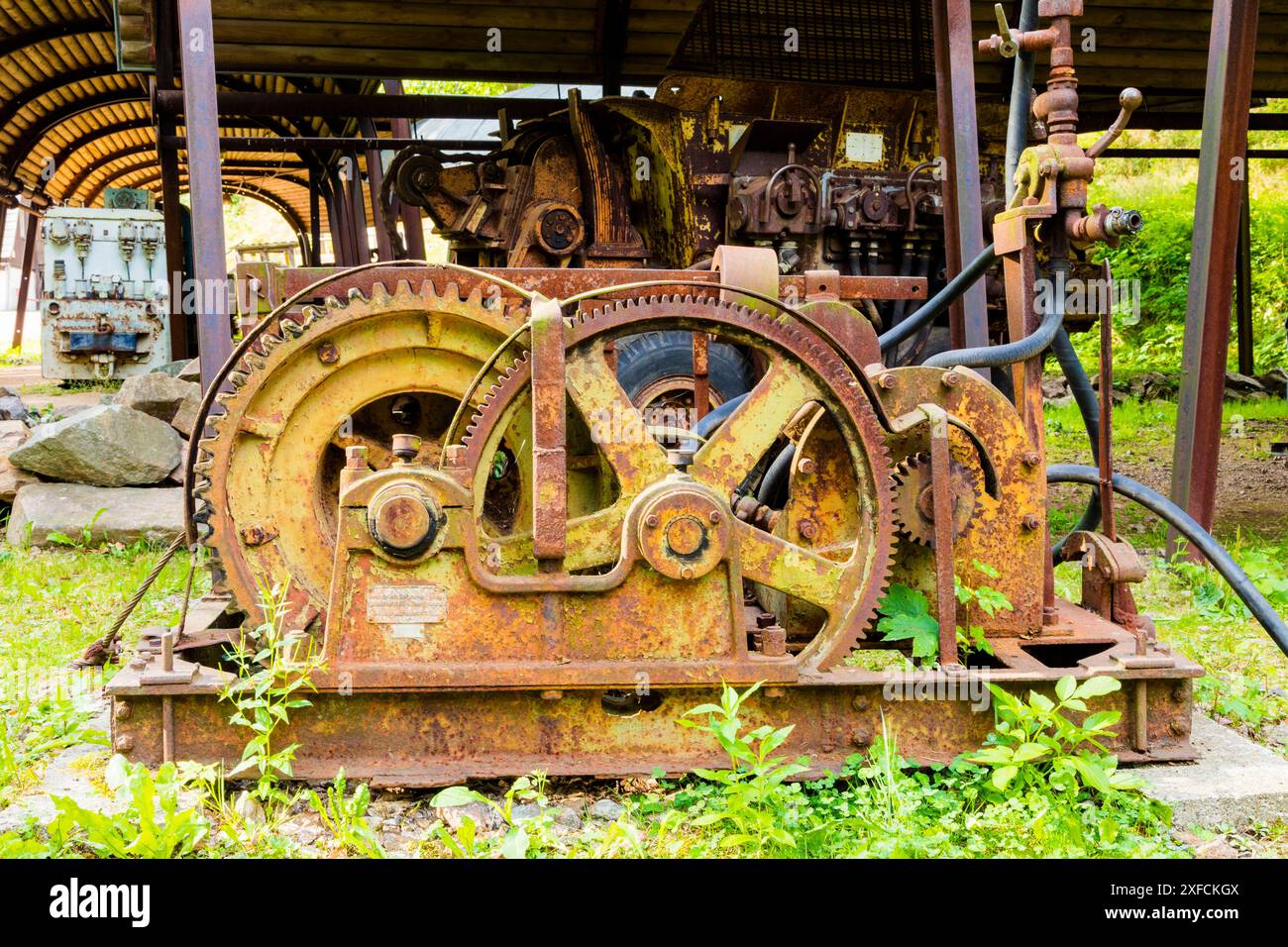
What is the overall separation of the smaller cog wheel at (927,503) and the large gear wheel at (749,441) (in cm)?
22

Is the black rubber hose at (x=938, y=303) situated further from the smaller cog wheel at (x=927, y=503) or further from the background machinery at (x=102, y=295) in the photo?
the background machinery at (x=102, y=295)

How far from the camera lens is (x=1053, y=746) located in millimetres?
3084

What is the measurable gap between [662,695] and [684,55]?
5.91m

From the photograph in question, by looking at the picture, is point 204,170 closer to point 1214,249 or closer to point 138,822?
point 138,822

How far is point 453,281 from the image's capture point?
372 centimetres

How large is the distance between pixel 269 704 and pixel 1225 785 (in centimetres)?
263

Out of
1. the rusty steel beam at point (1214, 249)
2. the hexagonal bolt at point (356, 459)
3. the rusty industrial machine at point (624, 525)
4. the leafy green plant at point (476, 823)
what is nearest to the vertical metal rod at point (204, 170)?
the rusty industrial machine at point (624, 525)

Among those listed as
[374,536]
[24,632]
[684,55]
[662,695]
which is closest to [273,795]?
[374,536]

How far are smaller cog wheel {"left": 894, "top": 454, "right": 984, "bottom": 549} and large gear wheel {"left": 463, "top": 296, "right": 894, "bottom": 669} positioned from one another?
0.22 m

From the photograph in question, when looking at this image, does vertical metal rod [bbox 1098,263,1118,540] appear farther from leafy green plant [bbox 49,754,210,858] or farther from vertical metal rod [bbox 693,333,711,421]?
leafy green plant [bbox 49,754,210,858]

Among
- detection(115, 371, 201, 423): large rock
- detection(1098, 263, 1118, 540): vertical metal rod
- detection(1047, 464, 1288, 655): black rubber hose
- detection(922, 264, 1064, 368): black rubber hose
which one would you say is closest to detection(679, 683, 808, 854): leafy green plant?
detection(922, 264, 1064, 368): black rubber hose

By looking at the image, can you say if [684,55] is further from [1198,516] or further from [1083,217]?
[1083,217]

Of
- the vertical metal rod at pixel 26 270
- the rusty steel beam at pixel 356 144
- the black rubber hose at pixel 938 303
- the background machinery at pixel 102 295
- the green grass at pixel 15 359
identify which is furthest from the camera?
the vertical metal rod at pixel 26 270

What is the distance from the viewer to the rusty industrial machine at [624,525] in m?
3.13
